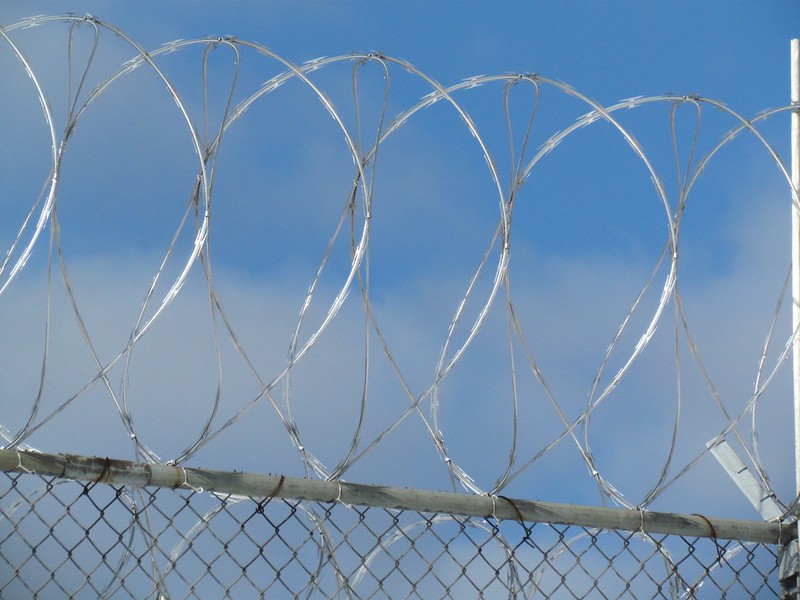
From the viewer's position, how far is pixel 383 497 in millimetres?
4207

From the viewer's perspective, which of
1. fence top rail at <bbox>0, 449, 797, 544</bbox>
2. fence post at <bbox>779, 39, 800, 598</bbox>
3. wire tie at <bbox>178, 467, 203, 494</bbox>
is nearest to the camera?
fence top rail at <bbox>0, 449, 797, 544</bbox>

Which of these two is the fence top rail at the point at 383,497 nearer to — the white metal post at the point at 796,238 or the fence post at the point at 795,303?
the fence post at the point at 795,303

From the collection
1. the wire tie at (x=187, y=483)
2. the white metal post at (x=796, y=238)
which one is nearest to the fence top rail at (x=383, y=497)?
the wire tie at (x=187, y=483)

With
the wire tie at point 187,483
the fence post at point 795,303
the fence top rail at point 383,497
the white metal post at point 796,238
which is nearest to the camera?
the fence top rail at point 383,497

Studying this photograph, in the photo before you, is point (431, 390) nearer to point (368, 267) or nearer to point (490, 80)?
point (368, 267)

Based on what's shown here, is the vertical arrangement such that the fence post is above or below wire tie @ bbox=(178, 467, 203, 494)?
below

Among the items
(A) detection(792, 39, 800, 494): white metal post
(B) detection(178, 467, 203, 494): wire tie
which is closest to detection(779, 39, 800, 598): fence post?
(A) detection(792, 39, 800, 494): white metal post

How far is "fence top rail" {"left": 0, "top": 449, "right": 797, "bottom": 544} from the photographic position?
154 inches

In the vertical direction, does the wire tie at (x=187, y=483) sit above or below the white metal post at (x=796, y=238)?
above

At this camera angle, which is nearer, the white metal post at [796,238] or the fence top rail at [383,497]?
the fence top rail at [383,497]

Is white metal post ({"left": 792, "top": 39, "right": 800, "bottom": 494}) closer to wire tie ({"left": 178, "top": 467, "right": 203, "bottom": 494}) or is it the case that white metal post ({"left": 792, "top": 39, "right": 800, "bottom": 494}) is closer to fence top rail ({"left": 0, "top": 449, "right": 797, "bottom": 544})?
fence top rail ({"left": 0, "top": 449, "right": 797, "bottom": 544})

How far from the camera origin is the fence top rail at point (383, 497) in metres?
3.91

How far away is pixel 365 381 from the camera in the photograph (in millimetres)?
4172

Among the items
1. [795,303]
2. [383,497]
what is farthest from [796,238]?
[383,497]
